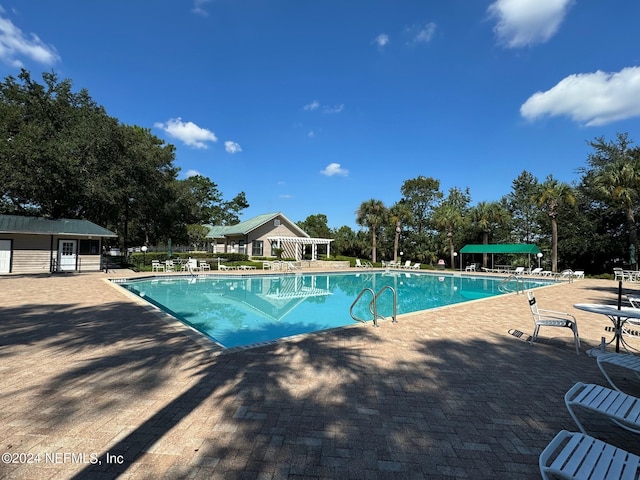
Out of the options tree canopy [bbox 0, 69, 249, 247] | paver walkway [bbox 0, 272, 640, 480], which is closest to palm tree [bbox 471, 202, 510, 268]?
paver walkway [bbox 0, 272, 640, 480]

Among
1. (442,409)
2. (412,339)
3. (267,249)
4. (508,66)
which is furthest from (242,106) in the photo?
(442,409)

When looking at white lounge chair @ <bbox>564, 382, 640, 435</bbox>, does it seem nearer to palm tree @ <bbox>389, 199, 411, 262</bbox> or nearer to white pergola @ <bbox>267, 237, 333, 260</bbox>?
white pergola @ <bbox>267, 237, 333, 260</bbox>

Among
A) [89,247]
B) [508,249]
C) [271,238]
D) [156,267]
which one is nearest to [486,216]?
[508,249]

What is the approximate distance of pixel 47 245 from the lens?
19547 millimetres

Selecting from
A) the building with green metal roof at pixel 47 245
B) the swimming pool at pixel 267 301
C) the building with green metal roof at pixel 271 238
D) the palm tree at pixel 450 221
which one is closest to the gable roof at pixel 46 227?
the building with green metal roof at pixel 47 245

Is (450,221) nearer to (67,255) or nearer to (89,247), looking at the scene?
(89,247)

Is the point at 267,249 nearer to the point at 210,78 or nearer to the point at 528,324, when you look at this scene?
the point at 210,78

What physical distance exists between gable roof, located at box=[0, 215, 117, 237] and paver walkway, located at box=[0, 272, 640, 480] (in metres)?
16.3

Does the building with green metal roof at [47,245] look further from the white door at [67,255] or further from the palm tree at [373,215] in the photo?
the palm tree at [373,215]

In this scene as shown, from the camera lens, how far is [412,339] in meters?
6.08

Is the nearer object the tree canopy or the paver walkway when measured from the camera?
the paver walkway

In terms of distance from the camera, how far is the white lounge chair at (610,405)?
7.72 ft

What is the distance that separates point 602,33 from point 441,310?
489 inches

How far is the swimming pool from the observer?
9.10 metres
